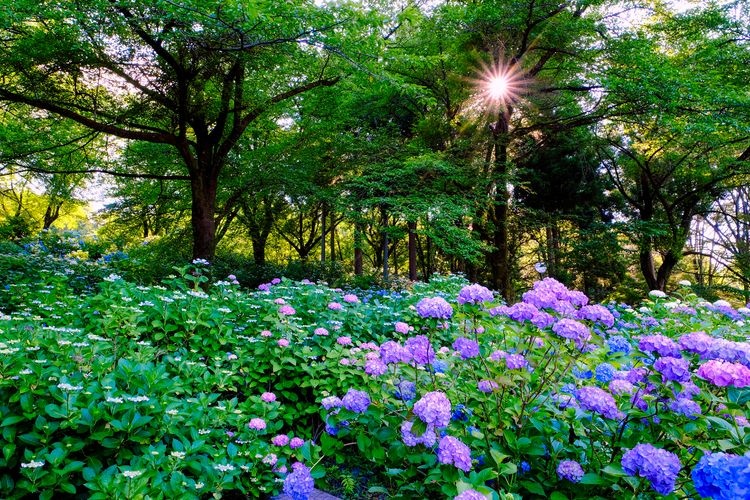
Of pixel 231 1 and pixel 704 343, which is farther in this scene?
pixel 231 1

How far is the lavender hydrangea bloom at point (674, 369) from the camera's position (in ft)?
4.62

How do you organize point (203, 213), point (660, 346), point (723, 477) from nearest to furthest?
point (723, 477) < point (660, 346) < point (203, 213)

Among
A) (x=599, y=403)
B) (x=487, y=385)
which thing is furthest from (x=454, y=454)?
(x=599, y=403)

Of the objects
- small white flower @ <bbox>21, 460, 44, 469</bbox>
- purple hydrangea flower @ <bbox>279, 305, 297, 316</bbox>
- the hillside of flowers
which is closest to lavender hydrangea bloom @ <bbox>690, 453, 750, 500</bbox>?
the hillside of flowers

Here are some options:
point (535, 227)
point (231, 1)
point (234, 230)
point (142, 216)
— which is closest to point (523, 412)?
point (231, 1)

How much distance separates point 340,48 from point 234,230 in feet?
43.8

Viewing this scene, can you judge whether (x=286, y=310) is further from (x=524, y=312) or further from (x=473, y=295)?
(x=524, y=312)

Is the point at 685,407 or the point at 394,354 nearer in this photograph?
the point at 685,407

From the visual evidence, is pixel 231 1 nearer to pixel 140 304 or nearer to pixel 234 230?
pixel 140 304

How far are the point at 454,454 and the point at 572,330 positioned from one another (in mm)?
636

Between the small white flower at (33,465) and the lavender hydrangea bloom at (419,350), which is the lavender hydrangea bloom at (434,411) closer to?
the lavender hydrangea bloom at (419,350)

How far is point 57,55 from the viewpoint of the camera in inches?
234

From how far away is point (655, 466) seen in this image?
1.25 meters

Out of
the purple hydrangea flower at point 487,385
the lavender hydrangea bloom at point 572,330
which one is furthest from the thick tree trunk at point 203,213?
the lavender hydrangea bloom at point 572,330
